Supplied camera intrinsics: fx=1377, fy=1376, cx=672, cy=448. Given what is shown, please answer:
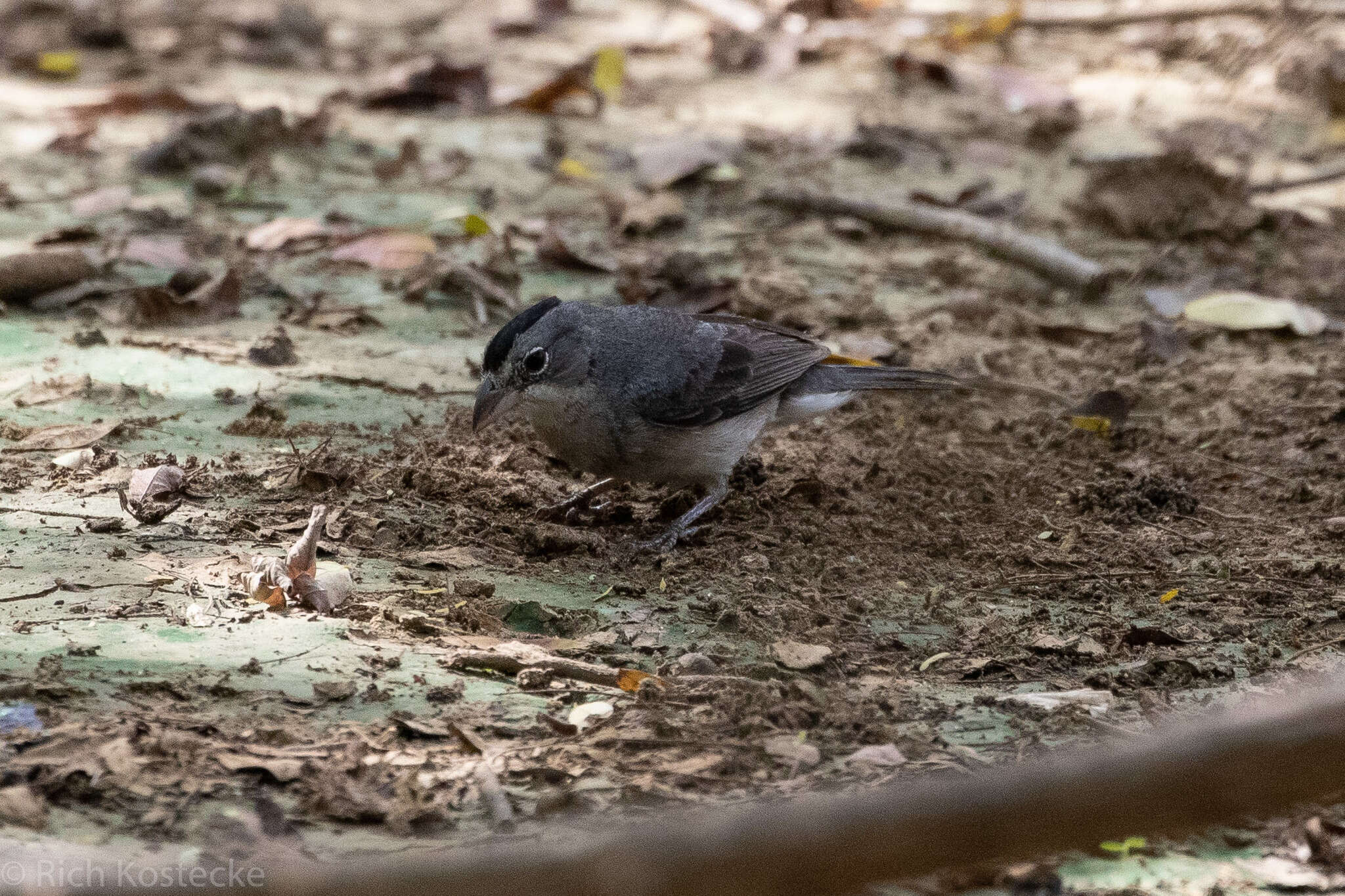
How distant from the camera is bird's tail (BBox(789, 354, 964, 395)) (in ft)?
19.6

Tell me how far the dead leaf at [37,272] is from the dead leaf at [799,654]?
14.3 feet

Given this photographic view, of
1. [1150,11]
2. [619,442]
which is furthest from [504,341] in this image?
[1150,11]

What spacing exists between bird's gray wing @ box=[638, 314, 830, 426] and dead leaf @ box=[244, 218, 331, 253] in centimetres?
281

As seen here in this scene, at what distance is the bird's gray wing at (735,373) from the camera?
546 cm

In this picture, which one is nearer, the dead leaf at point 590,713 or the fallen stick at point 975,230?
the dead leaf at point 590,713

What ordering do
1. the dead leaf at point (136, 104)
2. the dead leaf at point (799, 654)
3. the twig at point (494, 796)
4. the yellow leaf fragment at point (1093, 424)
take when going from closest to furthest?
the twig at point (494, 796), the dead leaf at point (799, 654), the yellow leaf fragment at point (1093, 424), the dead leaf at point (136, 104)

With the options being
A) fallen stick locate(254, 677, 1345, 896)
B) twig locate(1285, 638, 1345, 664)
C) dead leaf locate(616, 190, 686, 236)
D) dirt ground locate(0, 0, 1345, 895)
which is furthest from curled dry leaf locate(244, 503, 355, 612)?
dead leaf locate(616, 190, 686, 236)

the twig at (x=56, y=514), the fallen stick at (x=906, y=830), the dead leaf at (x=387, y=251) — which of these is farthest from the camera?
the dead leaf at (x=387, y=251)

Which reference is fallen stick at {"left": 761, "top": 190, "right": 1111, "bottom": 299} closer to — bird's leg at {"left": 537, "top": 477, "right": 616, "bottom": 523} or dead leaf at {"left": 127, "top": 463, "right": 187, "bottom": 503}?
bird's leg at {"left": 537, "top": 477, "right": 616, "bottom": 523}

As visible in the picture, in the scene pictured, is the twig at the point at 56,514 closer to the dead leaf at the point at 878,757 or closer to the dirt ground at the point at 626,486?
the dirt ground at the point at 626,486

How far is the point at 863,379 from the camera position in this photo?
6.00m

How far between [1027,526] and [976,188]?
405 cm

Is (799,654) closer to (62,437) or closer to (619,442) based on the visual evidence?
(619,442)

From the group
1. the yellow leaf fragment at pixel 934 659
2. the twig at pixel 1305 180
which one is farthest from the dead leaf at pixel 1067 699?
the twig at pixel 1305 180
